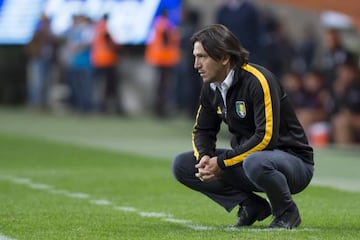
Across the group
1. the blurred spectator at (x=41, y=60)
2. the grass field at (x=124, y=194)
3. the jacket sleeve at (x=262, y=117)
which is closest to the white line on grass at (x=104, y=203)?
the grass field at (x=124, y=194)

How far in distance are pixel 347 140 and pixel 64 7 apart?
10.2m

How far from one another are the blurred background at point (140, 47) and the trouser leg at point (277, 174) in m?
12.2

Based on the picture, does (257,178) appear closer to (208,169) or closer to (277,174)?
(277,174)

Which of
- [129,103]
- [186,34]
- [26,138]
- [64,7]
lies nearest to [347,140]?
[26,138]

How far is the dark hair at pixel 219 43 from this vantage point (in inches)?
335

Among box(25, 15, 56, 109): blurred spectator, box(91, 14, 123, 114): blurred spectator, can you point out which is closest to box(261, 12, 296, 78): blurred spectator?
box(91, 14, 123, 114): blurred spectator

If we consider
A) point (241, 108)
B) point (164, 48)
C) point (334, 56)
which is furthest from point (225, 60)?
point (164, 48)

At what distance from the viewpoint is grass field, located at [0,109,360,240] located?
871 cm

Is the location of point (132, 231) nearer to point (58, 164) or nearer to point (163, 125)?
point (58, 164)

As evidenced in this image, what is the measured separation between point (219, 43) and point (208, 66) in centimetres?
17

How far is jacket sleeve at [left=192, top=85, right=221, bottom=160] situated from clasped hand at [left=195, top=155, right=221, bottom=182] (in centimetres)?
21

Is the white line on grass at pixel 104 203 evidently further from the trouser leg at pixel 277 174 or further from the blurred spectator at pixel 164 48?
the blurred spectator at pixel 164 48

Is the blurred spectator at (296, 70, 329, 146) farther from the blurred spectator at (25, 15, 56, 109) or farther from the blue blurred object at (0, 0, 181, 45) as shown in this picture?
the blurred spectator at (25, 15, 56, 109)

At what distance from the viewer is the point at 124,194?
39.4 ft
